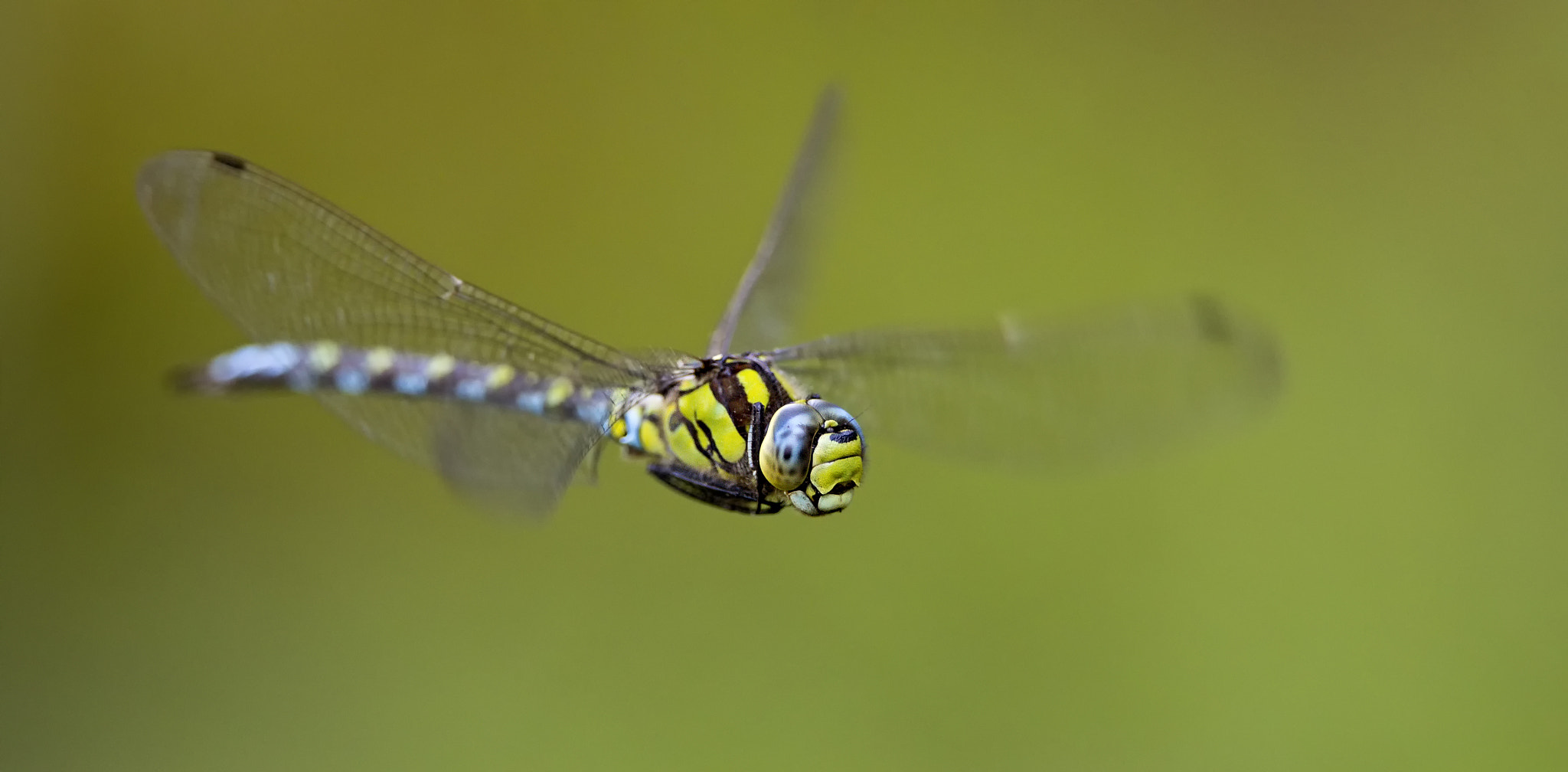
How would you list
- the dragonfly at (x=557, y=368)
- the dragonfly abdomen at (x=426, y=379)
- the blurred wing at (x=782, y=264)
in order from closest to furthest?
the dragonfly at (x=557, y=368), the dragonfly abdomen at (x=426, y=379), the blurred wing at (x=782, y=264)

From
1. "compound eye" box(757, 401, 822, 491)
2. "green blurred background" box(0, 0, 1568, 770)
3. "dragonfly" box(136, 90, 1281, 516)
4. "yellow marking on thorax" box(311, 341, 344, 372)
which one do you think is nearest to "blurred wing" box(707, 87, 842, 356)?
"dragonfly" box(136, 90, 1281, 516)

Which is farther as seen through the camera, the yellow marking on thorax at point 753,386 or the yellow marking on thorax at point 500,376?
the yellow marking on thorax at point 500,376

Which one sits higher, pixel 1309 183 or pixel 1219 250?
pixel 1309 183

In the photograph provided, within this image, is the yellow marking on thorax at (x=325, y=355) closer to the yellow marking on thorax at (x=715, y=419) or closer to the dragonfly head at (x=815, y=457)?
the yellow marking on thorax at (x=715, y=419)

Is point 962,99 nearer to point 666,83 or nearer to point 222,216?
point 666,83

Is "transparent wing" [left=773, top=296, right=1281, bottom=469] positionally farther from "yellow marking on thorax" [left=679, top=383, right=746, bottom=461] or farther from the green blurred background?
the green blurred background

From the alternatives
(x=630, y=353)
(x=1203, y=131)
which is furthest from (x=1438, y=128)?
(x=630, y=353)

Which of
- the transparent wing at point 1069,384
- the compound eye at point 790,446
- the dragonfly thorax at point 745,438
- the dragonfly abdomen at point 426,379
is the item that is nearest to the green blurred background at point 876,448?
the transparent wing at point 1069,384

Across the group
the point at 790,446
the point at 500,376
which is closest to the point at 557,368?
the point at 500,376
